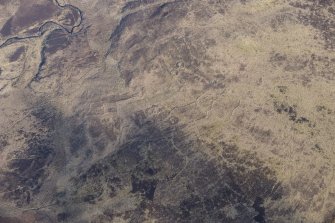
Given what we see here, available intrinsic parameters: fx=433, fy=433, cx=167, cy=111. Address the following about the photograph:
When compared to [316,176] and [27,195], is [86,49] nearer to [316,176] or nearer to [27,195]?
[27,195]

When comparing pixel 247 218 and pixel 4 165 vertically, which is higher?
pixel 4 165

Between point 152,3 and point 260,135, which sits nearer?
point 260,135

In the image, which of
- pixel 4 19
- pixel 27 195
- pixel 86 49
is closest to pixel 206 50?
pixel 86 49

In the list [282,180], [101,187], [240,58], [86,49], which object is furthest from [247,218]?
[86,49]

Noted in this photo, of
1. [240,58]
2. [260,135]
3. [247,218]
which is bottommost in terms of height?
[247,218]

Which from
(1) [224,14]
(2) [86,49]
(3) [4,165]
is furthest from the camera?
(2) [86,49]

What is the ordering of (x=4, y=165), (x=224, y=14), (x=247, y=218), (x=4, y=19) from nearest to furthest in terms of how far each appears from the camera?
(x=247, y=218) < (x=4, y=165) < (x=224, y=14) < (x=4, y=19)

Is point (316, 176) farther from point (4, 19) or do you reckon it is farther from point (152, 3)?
point (4, 19)
